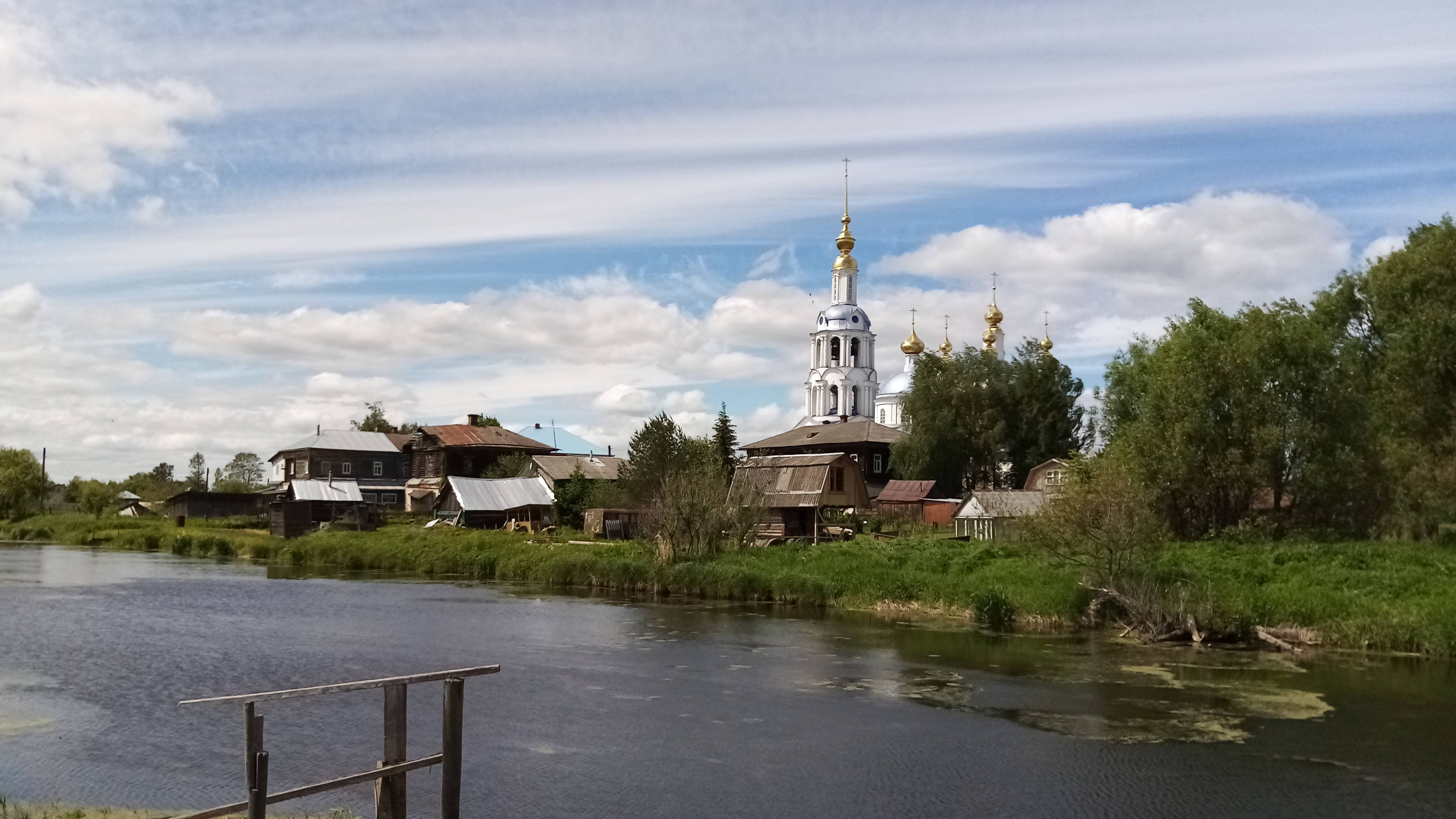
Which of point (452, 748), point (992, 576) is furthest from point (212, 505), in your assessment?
point (452, 748)

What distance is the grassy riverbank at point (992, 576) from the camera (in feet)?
91.4

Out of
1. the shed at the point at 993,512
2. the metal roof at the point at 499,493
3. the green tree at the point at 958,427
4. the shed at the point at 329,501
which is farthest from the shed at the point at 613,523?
the green tree at the point at 958,427

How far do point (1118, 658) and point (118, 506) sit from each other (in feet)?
272

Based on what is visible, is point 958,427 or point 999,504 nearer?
point 999,504

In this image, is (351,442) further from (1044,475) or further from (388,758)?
(388,758)

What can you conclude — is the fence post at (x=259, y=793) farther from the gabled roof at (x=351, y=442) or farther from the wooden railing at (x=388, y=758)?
the gabled roof at (x=351, y=442)

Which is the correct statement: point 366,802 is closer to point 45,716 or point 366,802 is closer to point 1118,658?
point 45,716

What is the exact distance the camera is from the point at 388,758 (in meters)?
11.4

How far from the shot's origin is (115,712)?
19.2 metres

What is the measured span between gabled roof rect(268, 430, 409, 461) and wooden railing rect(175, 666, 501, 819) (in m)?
76.6

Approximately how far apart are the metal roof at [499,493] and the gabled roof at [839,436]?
20.5 m

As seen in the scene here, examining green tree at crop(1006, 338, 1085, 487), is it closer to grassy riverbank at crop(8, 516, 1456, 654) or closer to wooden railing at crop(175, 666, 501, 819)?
grassy riverbank at crop(8, 516, 1456, 654)

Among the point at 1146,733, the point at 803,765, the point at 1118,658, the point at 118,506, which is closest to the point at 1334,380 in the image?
the point at 1118,658

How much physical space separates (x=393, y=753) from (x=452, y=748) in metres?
0.63
